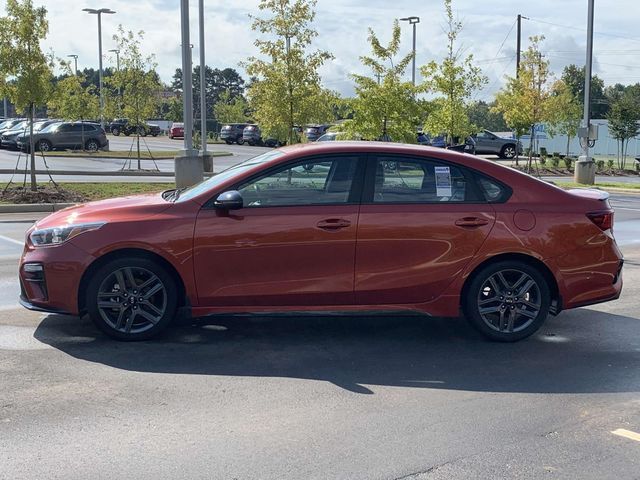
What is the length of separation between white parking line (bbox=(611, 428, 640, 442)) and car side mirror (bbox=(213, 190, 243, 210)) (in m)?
3.06

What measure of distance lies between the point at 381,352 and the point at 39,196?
43.2ft

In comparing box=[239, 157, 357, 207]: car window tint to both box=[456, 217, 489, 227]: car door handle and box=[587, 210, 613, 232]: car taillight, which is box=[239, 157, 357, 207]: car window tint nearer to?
box=[456, 217, 489, 227]: car door handle

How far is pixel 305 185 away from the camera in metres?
6.03

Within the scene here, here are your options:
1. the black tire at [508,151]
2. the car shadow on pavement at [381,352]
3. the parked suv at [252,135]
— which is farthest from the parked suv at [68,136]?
the car shadow on pavement at [381,352]

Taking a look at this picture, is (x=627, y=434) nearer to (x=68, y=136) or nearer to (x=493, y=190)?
(x=493, y=190)

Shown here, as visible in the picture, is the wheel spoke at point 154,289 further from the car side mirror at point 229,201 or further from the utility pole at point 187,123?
the utility pole at point 187,123

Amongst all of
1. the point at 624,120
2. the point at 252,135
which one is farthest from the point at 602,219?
the point at 252,135

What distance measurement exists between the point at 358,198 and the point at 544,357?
6.32ft

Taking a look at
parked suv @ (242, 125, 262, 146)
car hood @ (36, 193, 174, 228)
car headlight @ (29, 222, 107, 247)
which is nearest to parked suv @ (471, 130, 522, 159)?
parked suv @ (242, 125, 262, 146)

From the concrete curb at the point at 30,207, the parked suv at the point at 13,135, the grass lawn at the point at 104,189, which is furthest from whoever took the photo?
the parked suv at the point at 13,135

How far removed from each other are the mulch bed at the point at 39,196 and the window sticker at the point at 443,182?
1248cm

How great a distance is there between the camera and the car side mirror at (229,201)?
5.79m

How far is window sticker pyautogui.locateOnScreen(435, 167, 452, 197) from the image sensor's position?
6152 mm

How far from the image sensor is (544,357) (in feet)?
19.6
